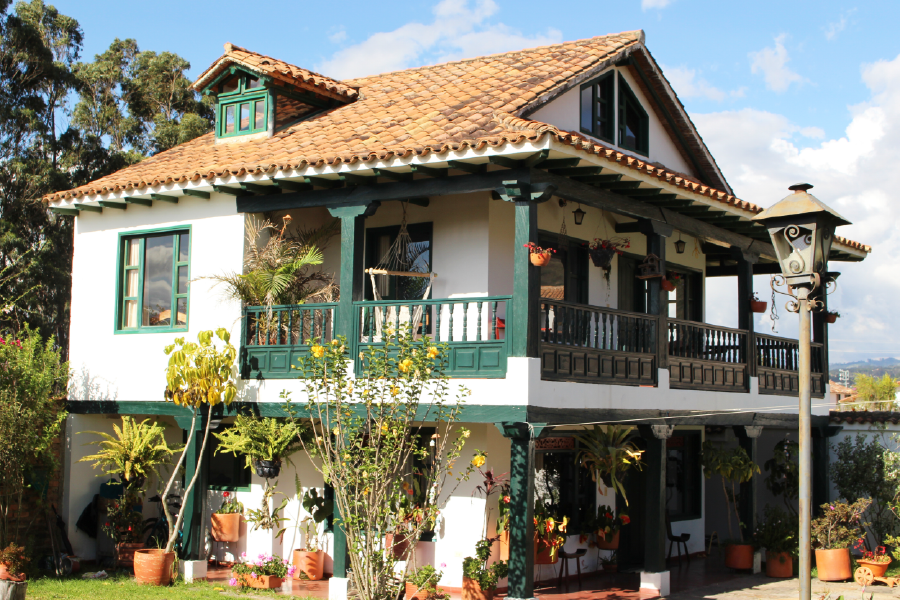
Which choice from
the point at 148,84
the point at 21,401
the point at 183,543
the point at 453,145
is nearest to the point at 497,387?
the point at 453,145

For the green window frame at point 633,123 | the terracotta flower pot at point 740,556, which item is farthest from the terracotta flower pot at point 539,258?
the terracotta flower pot at point 740,556

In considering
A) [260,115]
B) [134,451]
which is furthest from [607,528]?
[260,115]

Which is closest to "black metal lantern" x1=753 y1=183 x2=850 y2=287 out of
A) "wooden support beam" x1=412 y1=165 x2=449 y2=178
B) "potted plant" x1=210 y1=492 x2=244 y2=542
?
"wooden support beam" x1=412 y1=165 x2=449 y2=178

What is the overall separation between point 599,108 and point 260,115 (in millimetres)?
5364

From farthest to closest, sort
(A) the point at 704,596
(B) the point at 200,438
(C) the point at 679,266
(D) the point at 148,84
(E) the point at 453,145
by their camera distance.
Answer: (D) the point at 148,84
(C) the point at 679,266
(B) the point at 200,438
(A) the point at 704,596
(E) the point at 453,145

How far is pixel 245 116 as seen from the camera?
1522cm

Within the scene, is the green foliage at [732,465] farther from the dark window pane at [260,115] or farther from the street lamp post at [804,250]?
the dark window pane at [260,115]

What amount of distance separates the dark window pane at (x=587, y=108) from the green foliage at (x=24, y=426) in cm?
836

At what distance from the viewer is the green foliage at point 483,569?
11219 millimetres

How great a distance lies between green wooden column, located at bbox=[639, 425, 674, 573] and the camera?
496 inches

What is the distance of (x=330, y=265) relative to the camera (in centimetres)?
1380

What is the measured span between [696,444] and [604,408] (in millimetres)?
6625

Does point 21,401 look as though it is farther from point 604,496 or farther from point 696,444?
point 696,444

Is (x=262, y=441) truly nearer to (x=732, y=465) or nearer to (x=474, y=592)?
(x=474, y=592)
